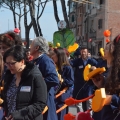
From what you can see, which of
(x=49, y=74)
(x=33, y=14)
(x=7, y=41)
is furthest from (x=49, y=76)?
(x=33, y=14)

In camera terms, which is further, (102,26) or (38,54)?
(102,26)

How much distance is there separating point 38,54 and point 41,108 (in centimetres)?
139

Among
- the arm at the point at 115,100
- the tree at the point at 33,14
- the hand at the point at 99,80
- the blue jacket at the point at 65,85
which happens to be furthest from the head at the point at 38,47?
the tree at the point at 33,14

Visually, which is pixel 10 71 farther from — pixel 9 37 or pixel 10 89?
pixel 9 37

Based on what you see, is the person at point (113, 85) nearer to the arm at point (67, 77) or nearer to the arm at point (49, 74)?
the arm at point (49, 74)

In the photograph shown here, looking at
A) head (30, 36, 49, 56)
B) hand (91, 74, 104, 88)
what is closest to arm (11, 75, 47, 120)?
hand (91, 74, 104, 88)

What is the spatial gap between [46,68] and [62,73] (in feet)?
6.74

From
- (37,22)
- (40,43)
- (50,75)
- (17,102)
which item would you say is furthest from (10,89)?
(37,22)

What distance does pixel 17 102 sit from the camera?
3.49 meters

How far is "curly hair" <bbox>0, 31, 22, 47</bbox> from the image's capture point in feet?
15.4

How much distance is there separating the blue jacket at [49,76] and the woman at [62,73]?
60.2 inches

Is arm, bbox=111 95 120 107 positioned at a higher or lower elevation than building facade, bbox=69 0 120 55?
higher

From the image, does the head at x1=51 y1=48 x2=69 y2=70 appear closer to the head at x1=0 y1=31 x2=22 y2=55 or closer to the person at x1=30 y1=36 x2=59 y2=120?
the person at x1=30 y1=36 x2=59 y2=120

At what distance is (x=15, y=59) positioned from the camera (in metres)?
3.51
